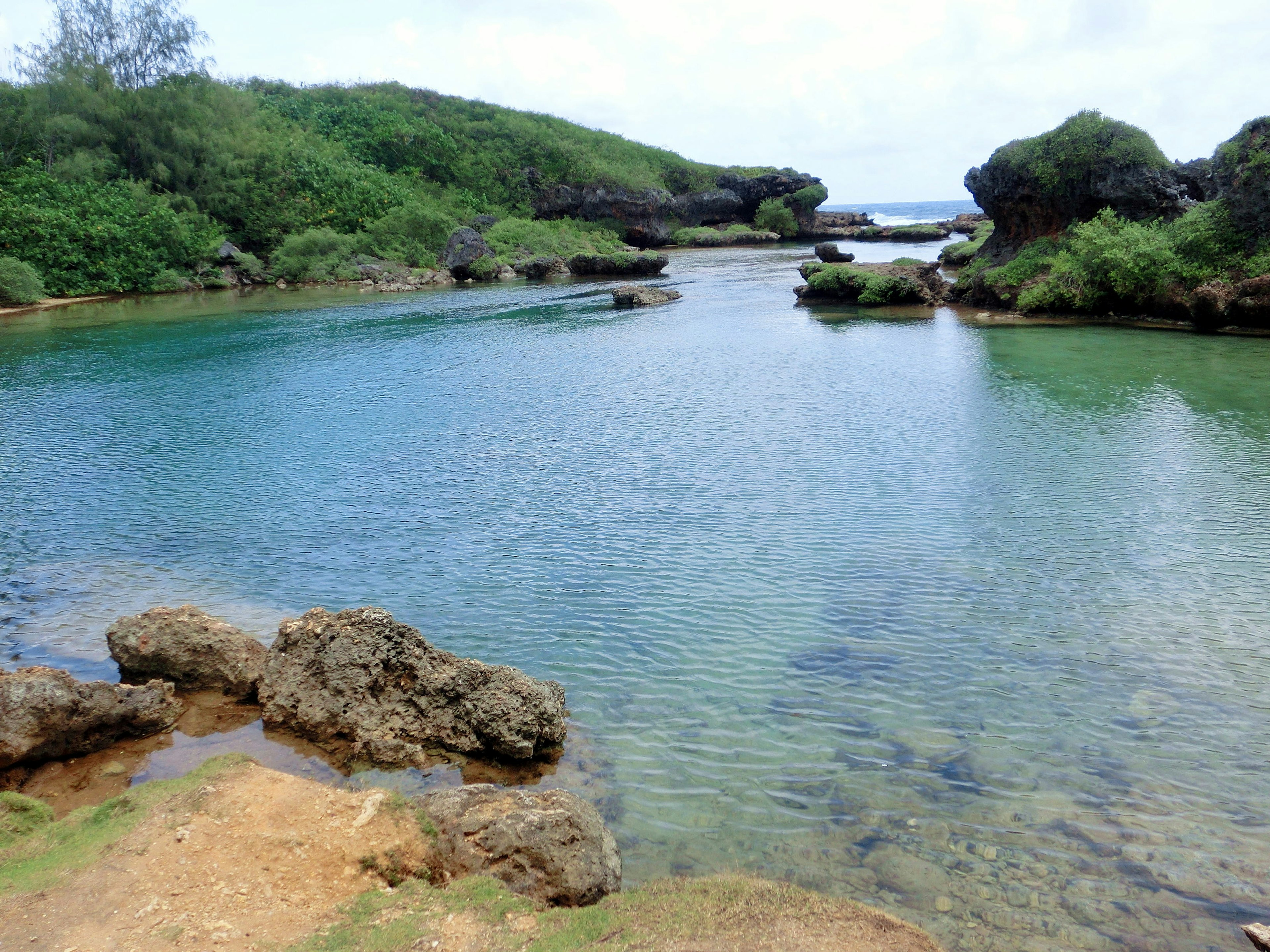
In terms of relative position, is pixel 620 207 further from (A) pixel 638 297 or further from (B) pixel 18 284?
(B) pixel 18 284

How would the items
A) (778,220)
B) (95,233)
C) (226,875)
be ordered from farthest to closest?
(778,220) → (95,233) → (226,875)

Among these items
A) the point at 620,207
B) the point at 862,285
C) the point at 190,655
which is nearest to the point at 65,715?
the point at 190,655

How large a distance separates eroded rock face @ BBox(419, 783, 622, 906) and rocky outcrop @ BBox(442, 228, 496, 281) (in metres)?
55.3

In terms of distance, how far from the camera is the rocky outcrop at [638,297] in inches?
1630

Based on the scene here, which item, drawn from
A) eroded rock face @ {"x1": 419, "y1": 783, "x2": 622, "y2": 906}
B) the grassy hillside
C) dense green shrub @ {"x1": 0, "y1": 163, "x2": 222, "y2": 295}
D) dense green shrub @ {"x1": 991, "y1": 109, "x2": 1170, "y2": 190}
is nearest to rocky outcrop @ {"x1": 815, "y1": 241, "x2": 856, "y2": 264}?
dense green shrub @ {"x1": 991, "y1": 109, "x2": 1170, "y2": 190}

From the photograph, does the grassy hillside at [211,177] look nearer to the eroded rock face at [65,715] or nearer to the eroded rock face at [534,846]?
the eroded rock face at [65,715]

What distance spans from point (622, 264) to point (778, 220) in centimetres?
4059

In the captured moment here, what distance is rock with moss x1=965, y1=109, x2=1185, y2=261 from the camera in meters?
31.9

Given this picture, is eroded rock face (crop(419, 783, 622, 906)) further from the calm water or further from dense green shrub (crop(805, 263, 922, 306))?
dense green shrub (crop(805, 263, 922, 306))

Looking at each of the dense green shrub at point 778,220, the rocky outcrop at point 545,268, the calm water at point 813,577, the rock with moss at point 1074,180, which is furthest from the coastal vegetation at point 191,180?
the rock with moss at point 1074,180

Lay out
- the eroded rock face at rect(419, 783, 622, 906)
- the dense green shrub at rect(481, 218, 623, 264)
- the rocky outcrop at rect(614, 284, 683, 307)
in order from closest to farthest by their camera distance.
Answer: the eroded rock face at rect(419, 783, 622, 906) → the rocky outcrop at rect(614, 284, 683, 307) → the dense green shrub at rect(481, 218, 623, 264)

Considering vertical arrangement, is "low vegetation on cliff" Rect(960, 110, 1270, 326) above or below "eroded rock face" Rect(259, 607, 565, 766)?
above

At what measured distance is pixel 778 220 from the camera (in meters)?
92.3

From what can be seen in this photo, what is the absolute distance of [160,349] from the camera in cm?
3066
